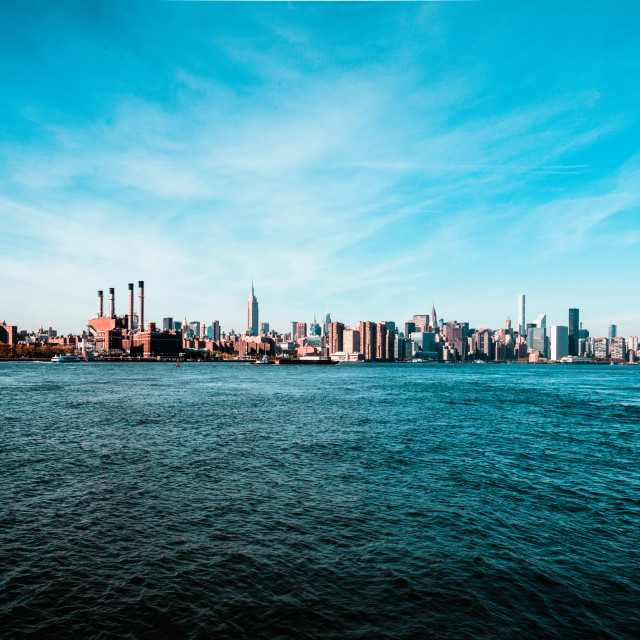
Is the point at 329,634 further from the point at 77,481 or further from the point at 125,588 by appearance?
the point at 77,481

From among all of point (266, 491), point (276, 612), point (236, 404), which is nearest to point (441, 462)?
point (266, 491)

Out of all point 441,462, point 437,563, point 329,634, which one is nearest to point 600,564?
point 437,563

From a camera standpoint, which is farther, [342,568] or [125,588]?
[342,568]

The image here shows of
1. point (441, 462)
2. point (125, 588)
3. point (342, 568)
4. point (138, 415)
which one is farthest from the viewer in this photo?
point (138, 415)

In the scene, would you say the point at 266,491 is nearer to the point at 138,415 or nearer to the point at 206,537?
the point at 206,537

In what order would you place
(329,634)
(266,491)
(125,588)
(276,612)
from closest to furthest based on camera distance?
(329,634) → (276,612) → (125,588) → (266,491)

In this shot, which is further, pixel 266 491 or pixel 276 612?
pixel 266 491
